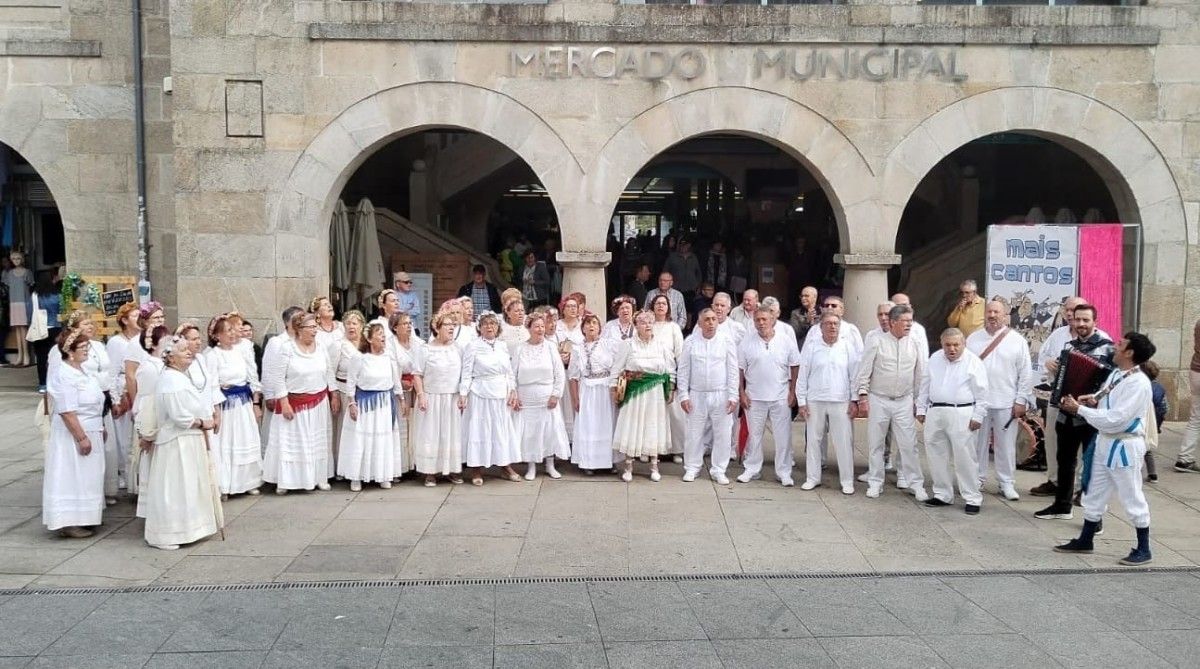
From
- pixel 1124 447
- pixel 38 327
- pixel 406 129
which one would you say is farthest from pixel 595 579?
pixel 38 327

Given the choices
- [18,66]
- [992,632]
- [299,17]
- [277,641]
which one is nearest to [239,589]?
[277,641]

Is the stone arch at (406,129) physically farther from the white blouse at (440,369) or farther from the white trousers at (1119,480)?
the white trousers at (1119,480)

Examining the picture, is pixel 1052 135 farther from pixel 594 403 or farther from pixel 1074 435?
pixel 594 403

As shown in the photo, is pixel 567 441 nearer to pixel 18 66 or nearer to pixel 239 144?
pixel 239 144

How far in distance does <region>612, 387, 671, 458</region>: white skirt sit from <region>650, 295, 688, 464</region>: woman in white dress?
1.01 feet

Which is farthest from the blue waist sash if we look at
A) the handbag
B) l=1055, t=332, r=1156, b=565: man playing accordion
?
l=1055, t=332, r=1156, b=565: man playing accordion

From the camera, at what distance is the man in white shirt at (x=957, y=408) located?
28.6 ft

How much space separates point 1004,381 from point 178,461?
23.4 ft

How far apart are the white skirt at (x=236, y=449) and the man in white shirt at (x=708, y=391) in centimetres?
401

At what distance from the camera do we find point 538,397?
994 centimetres

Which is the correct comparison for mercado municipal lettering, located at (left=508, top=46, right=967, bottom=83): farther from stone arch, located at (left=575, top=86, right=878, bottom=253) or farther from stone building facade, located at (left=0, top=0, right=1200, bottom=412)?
stone arch, located at (left=575, top=86, right=878, bottom=253)

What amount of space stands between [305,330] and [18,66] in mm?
7504

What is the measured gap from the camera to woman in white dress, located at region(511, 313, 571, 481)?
32.4 ft

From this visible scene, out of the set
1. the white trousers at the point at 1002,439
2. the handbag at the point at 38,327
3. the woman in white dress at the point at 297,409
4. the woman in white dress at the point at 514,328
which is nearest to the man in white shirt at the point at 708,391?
the woman in white dress at the point at 514,328
